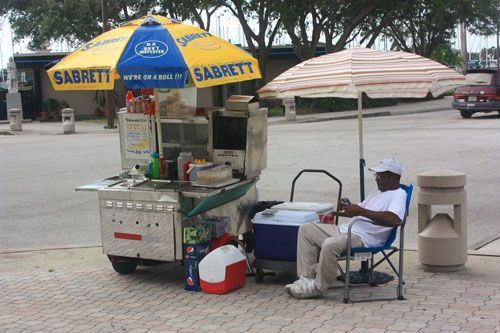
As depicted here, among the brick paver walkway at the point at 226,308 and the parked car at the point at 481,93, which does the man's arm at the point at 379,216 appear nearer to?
the brick paver walkway at the point at 226,308

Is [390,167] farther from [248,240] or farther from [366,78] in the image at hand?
[248,240]

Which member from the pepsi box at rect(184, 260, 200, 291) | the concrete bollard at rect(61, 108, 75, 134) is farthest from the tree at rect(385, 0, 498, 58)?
the pepsi box at rect(184, 260, 200, 291)

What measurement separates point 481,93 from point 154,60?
20.6 m

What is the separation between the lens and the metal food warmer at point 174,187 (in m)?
6.14

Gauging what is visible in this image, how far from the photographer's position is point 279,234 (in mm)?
6141

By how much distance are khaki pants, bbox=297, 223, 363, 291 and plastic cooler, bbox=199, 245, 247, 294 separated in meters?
0.63

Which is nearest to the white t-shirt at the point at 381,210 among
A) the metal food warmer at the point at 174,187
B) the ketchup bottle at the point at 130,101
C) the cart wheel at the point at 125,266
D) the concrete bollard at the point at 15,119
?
the metal food warmer at the point at 174,187

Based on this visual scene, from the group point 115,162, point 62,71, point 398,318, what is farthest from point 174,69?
point 115,162

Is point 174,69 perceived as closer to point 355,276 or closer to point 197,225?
point 197,225

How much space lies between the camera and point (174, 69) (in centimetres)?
576

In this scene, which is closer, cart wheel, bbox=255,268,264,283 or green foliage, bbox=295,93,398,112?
cart wheel, bbox=255,268,264,283

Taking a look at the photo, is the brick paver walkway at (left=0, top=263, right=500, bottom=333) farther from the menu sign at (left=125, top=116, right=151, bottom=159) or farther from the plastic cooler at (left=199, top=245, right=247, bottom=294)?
the menu sign at (left=125, top=116, right=151, bottom=159)

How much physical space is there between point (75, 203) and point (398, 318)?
7.15 metres

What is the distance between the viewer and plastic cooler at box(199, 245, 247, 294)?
584 centimetres
